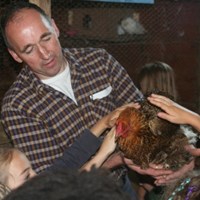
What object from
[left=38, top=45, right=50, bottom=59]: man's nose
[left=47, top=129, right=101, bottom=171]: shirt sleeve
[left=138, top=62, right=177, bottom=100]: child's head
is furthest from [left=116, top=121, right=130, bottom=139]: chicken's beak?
[left=138, top=62, right=177, bottom=100]: child's head

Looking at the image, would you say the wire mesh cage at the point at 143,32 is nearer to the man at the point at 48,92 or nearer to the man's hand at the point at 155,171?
the man at the point at 48,92

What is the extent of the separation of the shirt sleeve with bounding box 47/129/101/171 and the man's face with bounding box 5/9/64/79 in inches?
19.7

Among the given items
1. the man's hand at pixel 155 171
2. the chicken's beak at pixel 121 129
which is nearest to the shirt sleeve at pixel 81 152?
the chicken's beak at pixel 121 129

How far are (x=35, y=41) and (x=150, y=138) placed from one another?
845 millimetres

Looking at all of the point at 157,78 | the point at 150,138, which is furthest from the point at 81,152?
the point at 157,78

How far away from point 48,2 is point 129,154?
151cm

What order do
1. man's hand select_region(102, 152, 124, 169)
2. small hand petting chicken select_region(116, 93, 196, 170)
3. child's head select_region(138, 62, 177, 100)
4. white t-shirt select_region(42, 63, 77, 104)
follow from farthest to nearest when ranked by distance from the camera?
child's head select_region(138, 62, 177, 100) → white t-shirt select_region(42, 63, 77, 104) → man's hand select_region(102, 152, 124, 169) → small hand petting chicken select_region(116, 93, 196, 170)

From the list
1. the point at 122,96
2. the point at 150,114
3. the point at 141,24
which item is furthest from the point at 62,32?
the point at 150,114

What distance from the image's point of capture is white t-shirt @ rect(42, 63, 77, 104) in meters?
2.44

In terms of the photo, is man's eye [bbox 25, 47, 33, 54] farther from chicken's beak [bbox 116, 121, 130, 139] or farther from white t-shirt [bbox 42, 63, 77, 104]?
chicken's beak [bbox 116, 121, 130, 139]

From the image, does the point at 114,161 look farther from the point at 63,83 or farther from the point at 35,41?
the point at 35,41

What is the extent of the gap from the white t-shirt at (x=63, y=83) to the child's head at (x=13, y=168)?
57 cm

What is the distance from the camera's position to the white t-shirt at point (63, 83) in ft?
7.99

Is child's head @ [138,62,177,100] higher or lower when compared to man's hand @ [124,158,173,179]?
lower
